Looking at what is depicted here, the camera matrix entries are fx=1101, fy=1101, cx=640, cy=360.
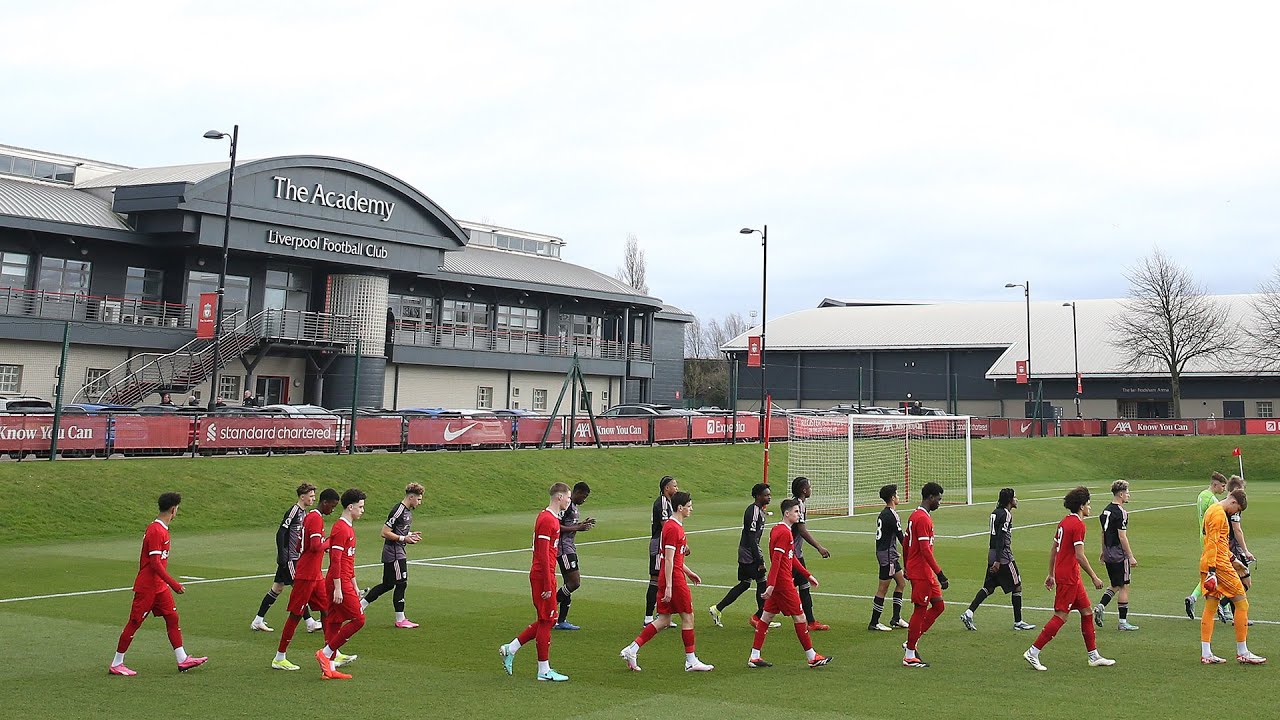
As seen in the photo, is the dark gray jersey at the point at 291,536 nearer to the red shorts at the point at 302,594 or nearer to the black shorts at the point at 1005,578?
the red shorts at the point at 302,594

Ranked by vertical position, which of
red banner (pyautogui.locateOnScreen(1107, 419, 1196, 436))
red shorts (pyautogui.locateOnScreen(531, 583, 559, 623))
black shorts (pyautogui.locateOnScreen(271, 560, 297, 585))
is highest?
red banner (pyautogui.locateOnScreen(1107, 419, 1196, 436))

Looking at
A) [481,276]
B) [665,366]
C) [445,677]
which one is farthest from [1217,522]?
[665,366]

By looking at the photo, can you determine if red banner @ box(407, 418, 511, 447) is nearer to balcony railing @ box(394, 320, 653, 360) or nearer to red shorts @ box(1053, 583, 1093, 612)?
balcony railing @ box(394, 320, 653, 360)

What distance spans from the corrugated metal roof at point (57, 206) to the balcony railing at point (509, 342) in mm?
14161

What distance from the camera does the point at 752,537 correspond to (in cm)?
1380

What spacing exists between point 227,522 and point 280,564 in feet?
47.3

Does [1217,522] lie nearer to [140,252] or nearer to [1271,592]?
[1271,592]

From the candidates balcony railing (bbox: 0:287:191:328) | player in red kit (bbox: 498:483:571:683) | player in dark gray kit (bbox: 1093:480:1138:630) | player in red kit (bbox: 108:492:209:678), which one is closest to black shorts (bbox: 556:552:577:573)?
player in red kit (bbox: 498:483:571:683)

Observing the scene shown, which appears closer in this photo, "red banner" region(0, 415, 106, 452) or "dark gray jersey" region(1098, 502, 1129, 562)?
"dark gray jersey" region(1098, 502, 1129, 562)

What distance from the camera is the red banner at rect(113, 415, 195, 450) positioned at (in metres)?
29.2

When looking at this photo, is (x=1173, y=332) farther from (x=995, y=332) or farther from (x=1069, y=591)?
(x=1069, y=591)

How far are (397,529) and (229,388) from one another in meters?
38.3

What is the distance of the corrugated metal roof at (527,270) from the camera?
60.6 m

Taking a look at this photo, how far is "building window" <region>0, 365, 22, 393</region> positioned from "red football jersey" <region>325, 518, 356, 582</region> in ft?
123
